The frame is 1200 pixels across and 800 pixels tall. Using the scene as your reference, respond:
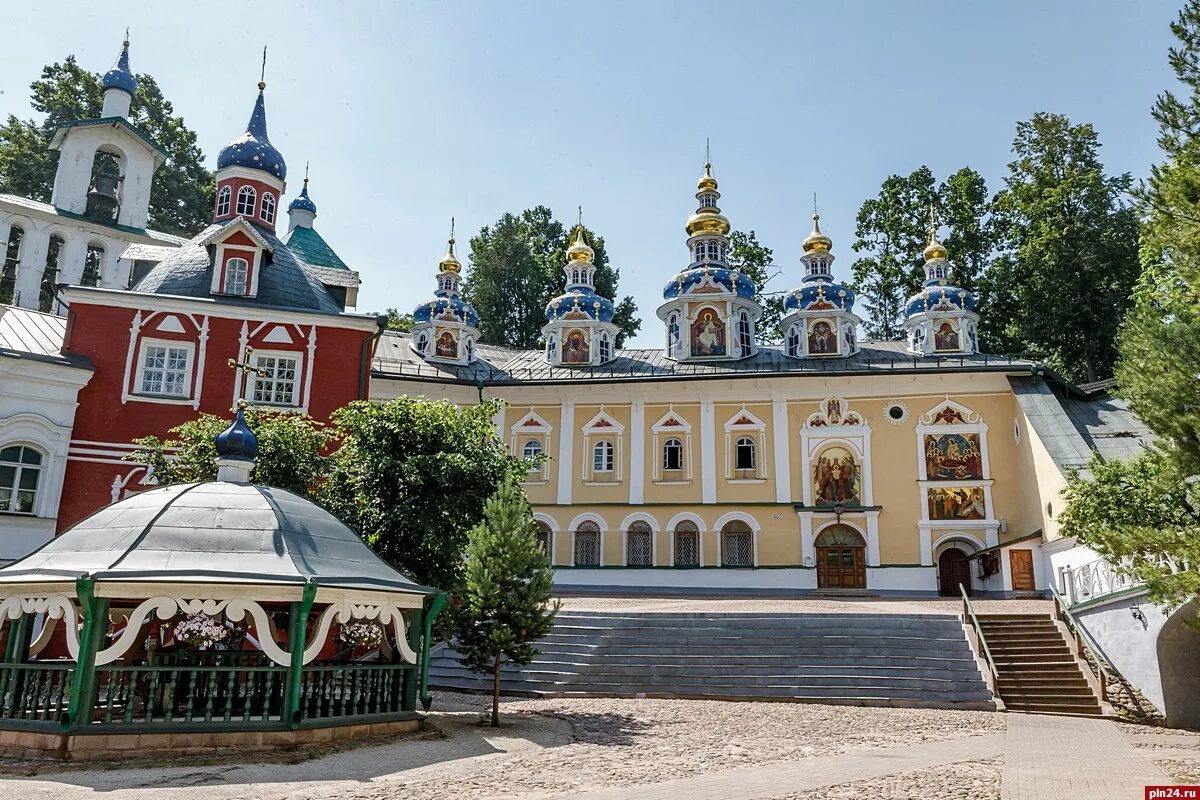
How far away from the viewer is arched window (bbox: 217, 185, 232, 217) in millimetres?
25641

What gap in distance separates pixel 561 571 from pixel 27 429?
625 inches

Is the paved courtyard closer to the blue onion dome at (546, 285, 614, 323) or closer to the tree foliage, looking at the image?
the blue onion dome at (546, 285, 614, 323)

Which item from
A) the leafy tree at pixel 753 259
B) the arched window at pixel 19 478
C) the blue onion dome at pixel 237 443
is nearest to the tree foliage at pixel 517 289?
the leafy tree at pixel 753 259

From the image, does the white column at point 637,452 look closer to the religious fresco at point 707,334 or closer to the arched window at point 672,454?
the arched window at point 672,454

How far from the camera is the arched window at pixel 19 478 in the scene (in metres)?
18.9

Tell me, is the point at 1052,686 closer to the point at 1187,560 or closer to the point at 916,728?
the point at 916,728

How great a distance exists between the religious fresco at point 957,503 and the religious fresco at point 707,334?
8884 millimetres

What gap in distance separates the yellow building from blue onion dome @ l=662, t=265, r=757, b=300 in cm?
10

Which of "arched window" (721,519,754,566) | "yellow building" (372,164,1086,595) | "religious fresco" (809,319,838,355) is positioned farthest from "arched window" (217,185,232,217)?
"religious fresco" (809,319,838,355)

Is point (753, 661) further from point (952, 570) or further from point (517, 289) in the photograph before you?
→ point (517, 289)

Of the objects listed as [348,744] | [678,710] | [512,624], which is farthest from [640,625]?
[348,744]

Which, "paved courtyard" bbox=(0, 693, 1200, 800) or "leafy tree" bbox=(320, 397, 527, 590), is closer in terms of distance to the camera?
"paved courtyard" bbox=(0, 693, 1200, 800)

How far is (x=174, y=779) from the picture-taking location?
783cm

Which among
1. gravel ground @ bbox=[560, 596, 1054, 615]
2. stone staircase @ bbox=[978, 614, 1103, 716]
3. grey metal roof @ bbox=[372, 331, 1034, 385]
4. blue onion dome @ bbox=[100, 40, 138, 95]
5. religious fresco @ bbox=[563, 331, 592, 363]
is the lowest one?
stone staircase @ bbox=[978, 614, 1103, 716]
